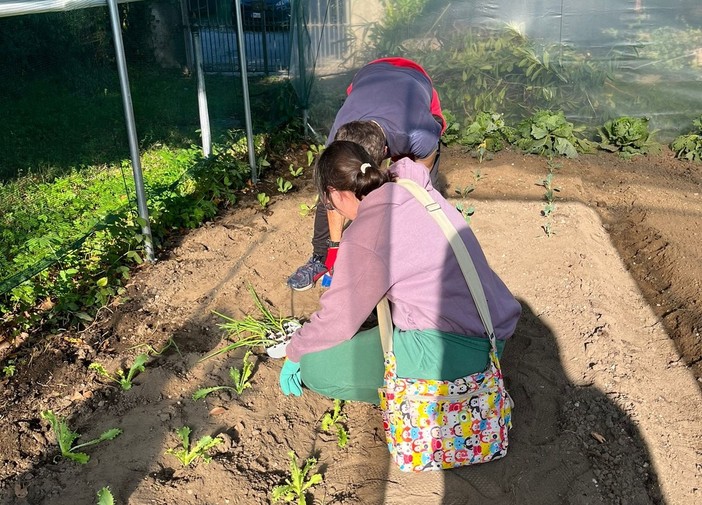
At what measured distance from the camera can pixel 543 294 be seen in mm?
4219

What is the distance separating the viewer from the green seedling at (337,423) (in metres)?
3.05

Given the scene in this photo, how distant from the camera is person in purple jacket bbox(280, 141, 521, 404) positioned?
2.53 metres

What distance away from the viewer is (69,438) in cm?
292

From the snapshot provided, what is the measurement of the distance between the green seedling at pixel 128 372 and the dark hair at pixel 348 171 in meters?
1.45

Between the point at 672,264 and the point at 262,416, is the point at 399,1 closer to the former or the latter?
the point at 672,264

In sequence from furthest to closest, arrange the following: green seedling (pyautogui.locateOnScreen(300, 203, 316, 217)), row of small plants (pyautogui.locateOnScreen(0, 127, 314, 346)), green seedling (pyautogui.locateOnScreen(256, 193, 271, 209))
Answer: green seedling (pyautogui.locateOnScreen(256, 193, 271, 209))
green seedling (pyautogui.locateOnScreen(300, 203, 316, 217))
row of small plants (pyautogui.locateOnScreen(0, 127, 314, 346))

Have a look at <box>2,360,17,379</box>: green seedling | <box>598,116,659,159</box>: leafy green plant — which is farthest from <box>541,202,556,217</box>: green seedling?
<box>2,360,17,379</box>: green seedling

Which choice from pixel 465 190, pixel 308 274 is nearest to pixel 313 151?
pixel 465 190

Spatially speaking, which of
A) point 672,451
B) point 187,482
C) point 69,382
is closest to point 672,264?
point 672,451

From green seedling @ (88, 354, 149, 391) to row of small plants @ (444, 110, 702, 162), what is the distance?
4019mm

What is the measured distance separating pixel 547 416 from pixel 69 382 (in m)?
2.34

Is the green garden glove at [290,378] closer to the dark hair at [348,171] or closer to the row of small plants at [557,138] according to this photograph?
the dark hair at [348,171]

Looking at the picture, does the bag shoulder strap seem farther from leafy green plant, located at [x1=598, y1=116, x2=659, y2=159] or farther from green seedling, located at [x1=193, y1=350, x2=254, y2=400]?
leafy green plant, located at [x1=598, y1=116, x2=659, y2=159]

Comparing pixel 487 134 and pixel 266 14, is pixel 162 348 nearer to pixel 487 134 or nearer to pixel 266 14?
pixel 266 14
